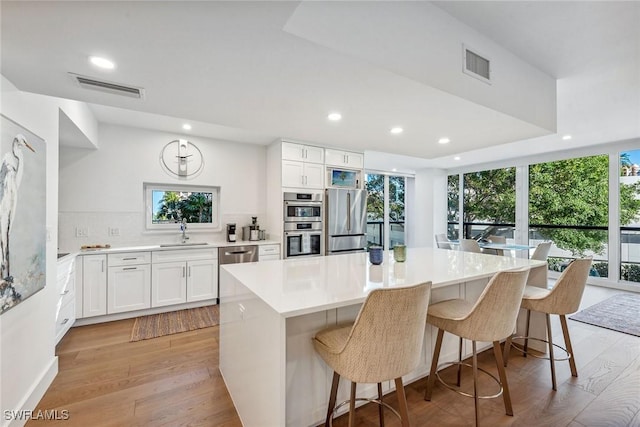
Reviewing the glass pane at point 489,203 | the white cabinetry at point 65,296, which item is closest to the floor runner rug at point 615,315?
the glass pane at point 489,203

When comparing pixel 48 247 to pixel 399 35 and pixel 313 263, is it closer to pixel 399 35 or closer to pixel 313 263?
pixel 313 263

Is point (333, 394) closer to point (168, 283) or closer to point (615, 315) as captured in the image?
point (168, 283)

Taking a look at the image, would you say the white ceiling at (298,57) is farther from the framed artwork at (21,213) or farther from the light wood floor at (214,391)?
the light wood floor at (214,391)

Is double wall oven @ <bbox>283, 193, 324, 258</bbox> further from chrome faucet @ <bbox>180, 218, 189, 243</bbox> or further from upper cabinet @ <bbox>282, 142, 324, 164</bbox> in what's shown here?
chrome faucet @ <bbox>180, 218, 189, 243</bbox>

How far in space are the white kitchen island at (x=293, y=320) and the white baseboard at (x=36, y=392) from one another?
1.16m

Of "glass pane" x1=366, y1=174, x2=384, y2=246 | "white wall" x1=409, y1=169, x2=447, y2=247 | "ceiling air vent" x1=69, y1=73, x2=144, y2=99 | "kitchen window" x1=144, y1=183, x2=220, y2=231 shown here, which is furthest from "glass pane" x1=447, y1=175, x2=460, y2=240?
"ceiling air vent" x1=69, y1=73, x2=144, y2=99

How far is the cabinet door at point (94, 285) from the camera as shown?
3225mm

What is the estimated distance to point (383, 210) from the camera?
714 centimetres

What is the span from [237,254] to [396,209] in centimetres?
481

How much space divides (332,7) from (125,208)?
379 centimetres

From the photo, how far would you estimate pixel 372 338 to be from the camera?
48.4 inches

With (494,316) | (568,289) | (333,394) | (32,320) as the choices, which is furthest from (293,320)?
(568,289)

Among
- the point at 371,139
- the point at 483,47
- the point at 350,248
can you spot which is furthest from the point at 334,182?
the point at 483,47

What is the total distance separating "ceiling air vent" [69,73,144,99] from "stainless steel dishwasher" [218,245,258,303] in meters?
2.39
